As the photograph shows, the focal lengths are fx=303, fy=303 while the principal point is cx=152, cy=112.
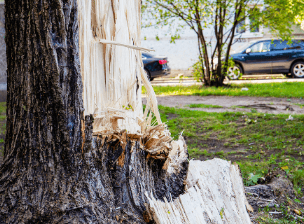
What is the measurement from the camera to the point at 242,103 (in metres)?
7.70

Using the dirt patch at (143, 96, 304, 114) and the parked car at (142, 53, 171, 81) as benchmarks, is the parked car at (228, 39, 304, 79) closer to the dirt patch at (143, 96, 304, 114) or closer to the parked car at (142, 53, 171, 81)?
the parked car at (142, 53, 171, 81)

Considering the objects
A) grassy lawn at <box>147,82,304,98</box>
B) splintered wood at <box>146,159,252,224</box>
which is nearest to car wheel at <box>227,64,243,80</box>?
grassy lawn at <box>147,82,304,98</box>

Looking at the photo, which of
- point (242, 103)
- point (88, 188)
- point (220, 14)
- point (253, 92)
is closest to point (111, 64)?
point (88, 188)

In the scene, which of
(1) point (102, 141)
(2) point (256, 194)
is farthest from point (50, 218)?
(2) point (256, 194)

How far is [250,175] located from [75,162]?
2390mm

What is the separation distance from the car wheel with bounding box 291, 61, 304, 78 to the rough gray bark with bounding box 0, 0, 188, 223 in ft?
44.7

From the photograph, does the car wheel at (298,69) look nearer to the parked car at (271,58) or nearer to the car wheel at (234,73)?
the parked car at (271,58)

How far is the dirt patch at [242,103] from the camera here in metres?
6.71

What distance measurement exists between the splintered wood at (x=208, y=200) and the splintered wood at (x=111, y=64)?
20.7 inches

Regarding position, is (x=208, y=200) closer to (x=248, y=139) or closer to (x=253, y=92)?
(x=248, y=139)

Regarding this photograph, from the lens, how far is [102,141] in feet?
5.51

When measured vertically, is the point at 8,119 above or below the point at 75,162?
above

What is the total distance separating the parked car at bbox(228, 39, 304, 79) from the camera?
43.8ft

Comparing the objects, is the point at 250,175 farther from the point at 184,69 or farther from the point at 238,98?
the point at 184,69
